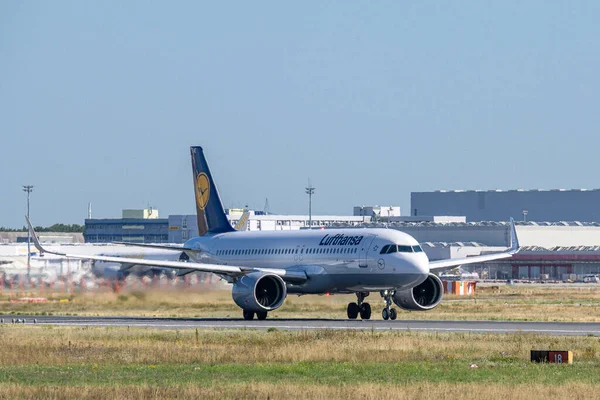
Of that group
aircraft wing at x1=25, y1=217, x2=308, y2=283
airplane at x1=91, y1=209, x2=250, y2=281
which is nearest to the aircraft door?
aircraft wing at x1=25, y1=217, x2=308, y2=283

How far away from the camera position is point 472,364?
32594 millimetres

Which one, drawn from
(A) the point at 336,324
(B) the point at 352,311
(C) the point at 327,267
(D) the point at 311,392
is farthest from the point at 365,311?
(D) the point at 311,392

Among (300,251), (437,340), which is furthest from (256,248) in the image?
(437,340)

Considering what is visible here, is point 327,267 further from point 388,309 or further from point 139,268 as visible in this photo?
point 139,268

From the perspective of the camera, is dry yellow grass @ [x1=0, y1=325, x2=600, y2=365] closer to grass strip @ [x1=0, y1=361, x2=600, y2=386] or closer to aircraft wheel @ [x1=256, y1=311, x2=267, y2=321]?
grass strip @ [x1=0, y1=361, x2=600, y2=386]

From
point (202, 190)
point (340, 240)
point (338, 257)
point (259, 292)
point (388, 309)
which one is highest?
point (202, 190)

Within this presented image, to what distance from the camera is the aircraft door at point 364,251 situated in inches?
2293

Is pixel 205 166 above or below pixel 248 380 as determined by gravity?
above

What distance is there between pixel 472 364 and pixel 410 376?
11.4 feet

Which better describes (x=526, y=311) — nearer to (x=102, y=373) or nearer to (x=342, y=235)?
(x=342, y=235)

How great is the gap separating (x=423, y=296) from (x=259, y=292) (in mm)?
8327

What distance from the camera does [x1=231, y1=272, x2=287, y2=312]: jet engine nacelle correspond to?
58.1 m

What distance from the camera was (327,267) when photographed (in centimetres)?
6025

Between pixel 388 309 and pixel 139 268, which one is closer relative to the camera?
pixel 388 309
